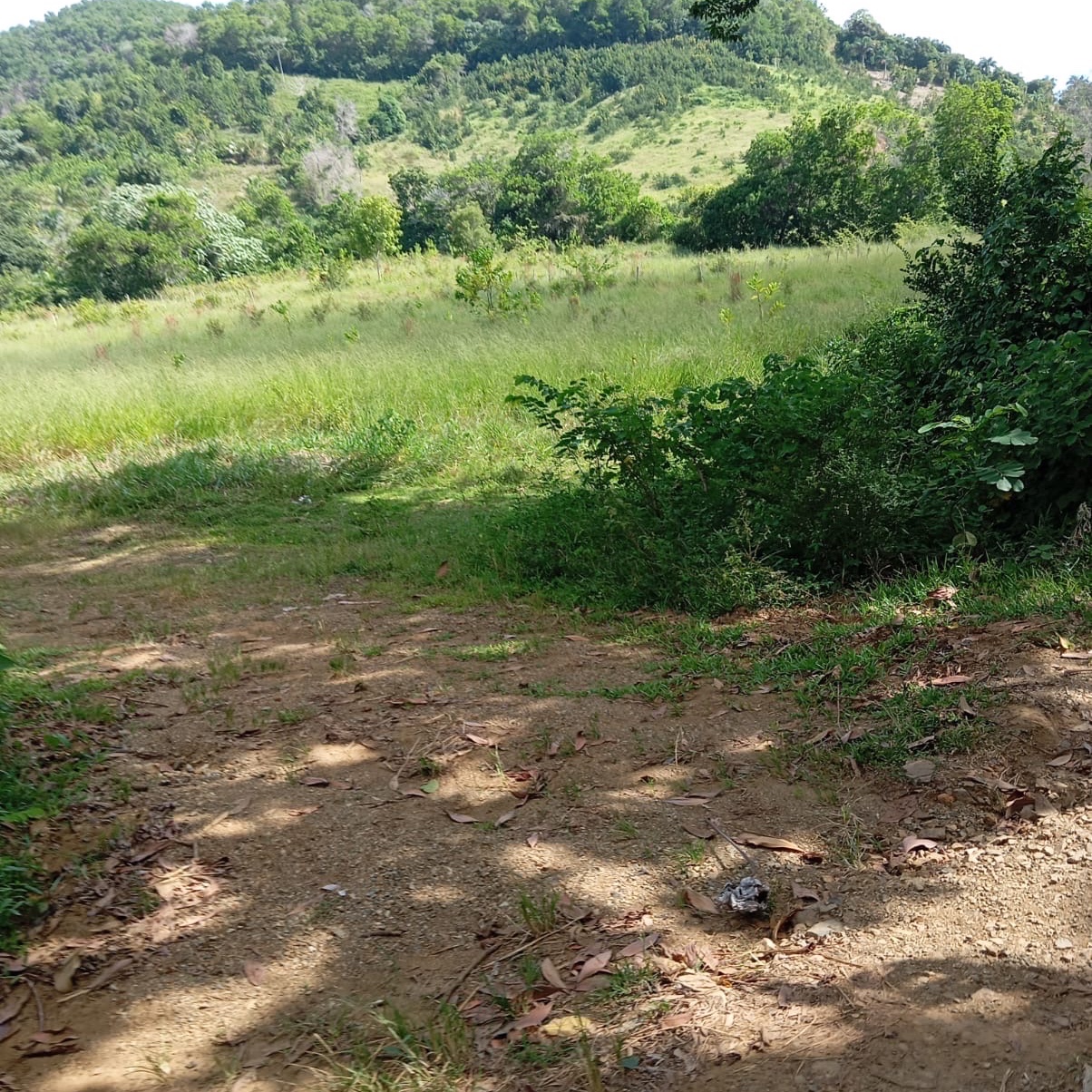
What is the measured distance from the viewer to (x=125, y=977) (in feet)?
7.93

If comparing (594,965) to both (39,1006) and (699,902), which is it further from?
(39,1006)

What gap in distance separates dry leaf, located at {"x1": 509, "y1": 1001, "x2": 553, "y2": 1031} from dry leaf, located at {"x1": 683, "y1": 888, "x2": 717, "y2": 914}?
20.3 inches

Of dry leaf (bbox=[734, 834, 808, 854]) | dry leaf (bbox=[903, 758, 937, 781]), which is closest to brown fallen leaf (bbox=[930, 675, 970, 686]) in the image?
dry leaf (bbox=[903, 758, 937, 781])

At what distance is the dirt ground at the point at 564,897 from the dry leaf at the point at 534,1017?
0.03 feet

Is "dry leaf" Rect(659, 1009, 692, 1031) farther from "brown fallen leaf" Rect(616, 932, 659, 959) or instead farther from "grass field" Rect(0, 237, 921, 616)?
"grass field" Rect(0, 237, 921, 616)

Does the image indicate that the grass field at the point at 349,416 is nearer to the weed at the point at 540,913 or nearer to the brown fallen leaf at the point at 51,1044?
the weed at the point at 540,913

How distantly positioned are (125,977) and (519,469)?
586 centimetres

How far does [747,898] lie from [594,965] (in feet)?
1.54

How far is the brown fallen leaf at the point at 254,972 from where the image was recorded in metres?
2.35

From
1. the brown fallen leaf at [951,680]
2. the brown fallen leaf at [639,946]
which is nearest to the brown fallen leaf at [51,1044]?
the brown fallen leaf at [639,946]

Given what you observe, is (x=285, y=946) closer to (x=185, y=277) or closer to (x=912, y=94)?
(x=185, y=277)

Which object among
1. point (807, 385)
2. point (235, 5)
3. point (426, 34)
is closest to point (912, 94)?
point (426, 34)

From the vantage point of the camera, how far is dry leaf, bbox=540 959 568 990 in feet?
7.40

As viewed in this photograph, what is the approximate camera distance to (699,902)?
250 centimetres
